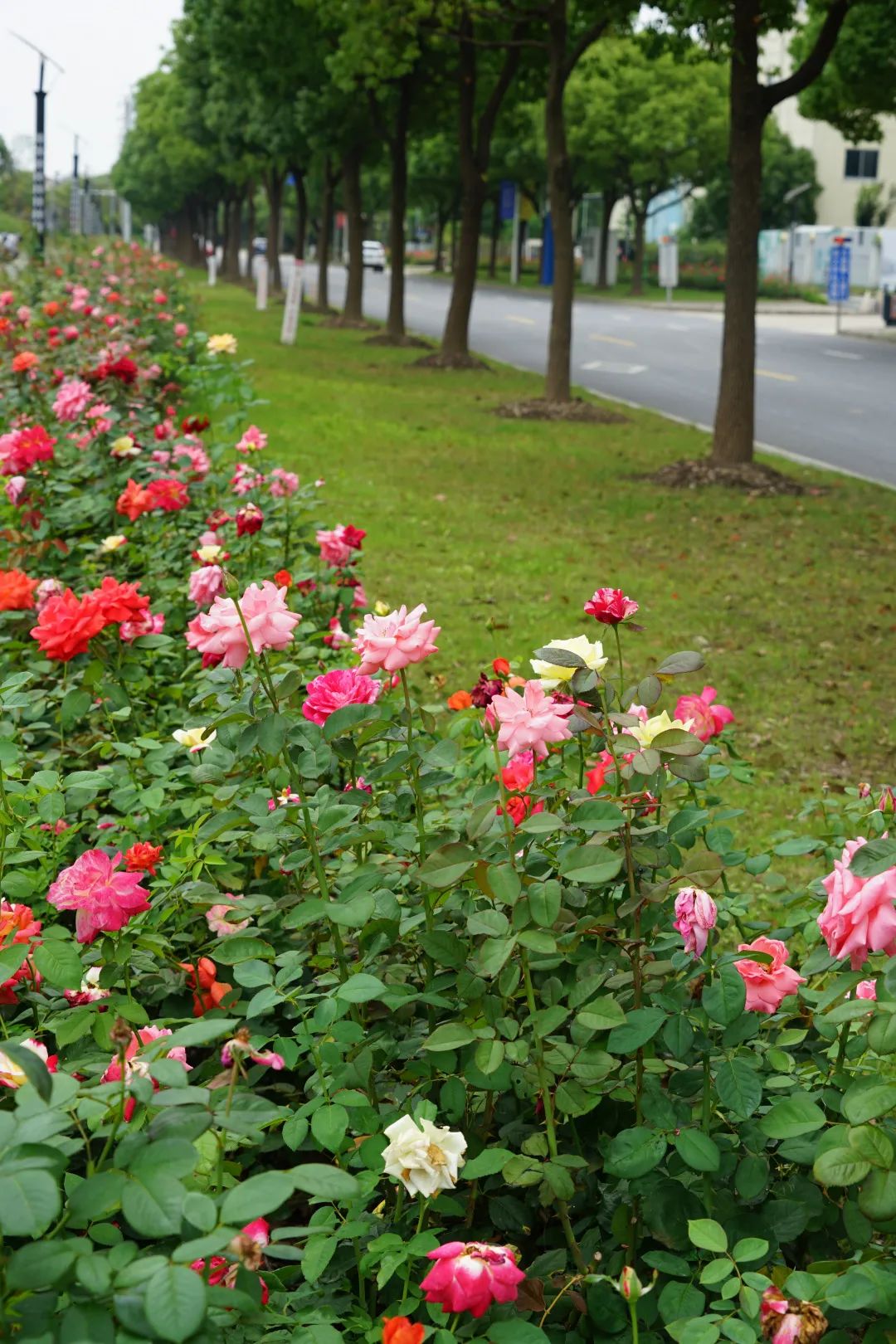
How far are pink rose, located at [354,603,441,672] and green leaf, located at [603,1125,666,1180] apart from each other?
27.2 inches

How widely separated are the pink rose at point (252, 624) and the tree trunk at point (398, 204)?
913 inches

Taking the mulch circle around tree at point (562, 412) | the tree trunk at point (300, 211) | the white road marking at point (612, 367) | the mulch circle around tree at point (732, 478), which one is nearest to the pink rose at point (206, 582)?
the mulch circle around tree at point (732, 478)

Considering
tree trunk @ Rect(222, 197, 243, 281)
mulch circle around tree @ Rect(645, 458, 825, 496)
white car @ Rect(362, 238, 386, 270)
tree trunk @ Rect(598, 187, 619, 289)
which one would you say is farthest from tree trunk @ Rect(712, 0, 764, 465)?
white car @ Rect(362, 238, 386, 270)

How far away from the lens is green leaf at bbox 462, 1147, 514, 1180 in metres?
1.95

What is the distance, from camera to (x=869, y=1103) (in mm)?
1760

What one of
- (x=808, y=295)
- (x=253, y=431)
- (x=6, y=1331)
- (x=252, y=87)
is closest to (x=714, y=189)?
(x=808, y=295)

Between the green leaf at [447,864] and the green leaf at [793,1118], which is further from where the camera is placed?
the green leaf at [447,864]

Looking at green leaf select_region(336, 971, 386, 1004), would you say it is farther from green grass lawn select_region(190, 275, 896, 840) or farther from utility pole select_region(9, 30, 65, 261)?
utility pole select_region(9, 30, 65, 261)

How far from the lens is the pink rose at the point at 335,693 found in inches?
94.7

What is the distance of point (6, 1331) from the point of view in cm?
143

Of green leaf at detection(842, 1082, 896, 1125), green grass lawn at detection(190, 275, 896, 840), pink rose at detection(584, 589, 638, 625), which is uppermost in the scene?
pink rose at detection(584, 589, 638, 625)

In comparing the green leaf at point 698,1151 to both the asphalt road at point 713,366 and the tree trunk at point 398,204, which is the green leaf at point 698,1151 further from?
the tree trunk at point 398,204

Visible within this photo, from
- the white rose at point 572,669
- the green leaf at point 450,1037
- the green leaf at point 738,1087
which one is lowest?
the green leaf at point 738,1087

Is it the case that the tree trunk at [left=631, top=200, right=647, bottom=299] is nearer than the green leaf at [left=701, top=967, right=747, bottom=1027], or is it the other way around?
the green leaf at [left=701, top=967, right=747, bottom=1027]
